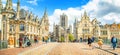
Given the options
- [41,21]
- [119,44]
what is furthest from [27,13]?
[119,44]

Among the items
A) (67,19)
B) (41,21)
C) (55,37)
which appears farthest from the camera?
(67,19)

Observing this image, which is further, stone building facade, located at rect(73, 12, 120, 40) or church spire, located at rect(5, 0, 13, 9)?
stone building facade, located at rect(73, 12, 120, 40)

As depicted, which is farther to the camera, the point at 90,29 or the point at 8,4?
the point at 90,29

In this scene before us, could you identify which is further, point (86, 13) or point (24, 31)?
point (86, 13)

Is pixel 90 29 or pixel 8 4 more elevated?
pixel 8 4

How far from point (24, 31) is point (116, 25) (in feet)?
173

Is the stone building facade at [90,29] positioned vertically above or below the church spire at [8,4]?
below

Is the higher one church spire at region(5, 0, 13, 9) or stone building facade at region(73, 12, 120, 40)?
church spire at region(5, 0, 13, 9)

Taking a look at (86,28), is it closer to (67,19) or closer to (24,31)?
(24,31)

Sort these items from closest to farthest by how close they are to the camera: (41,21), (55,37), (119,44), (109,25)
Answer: (119,44), (41,21), (109,25), (55,37)

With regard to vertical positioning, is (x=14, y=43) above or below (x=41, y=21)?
below

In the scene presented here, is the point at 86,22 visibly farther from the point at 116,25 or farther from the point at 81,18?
the point at 116,25

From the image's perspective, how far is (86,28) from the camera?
9862 cm

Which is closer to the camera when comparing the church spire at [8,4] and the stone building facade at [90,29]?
the church spire at [8,4]
